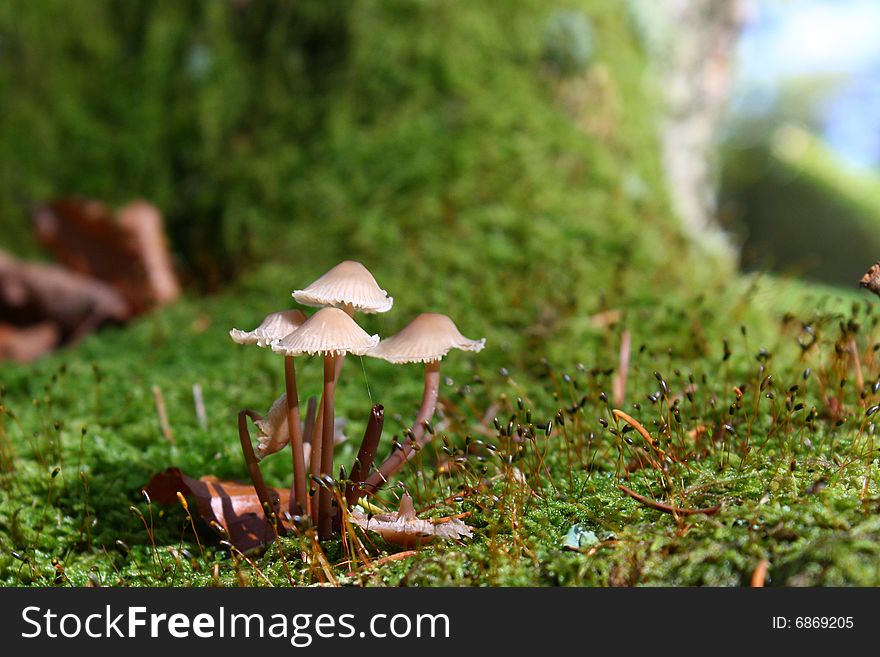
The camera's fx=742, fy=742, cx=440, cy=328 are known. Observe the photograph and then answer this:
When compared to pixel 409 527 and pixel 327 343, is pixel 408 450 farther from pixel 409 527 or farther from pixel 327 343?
pixel 327 343

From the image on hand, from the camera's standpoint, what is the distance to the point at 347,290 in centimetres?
172

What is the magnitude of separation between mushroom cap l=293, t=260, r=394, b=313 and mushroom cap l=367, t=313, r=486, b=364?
4.4 inches

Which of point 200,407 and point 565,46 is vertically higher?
point 565,46

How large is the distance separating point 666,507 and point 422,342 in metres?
0.68

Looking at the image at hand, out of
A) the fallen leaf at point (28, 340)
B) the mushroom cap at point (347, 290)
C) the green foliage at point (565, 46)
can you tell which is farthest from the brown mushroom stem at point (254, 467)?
the green foliage at point (565, 46)

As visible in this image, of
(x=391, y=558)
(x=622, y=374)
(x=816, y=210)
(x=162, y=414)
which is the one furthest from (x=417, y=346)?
(x=816, y=210)

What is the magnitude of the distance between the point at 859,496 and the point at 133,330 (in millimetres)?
3035

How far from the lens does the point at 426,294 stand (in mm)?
3102

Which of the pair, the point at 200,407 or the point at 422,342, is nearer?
the point at 422,342

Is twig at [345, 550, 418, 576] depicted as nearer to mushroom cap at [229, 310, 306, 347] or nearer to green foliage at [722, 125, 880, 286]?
mushroom cap at [229, 310, 306, 347]

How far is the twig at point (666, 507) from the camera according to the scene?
1.61 meters

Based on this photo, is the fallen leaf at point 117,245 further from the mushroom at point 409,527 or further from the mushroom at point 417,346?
the mushroom at point 409,527
